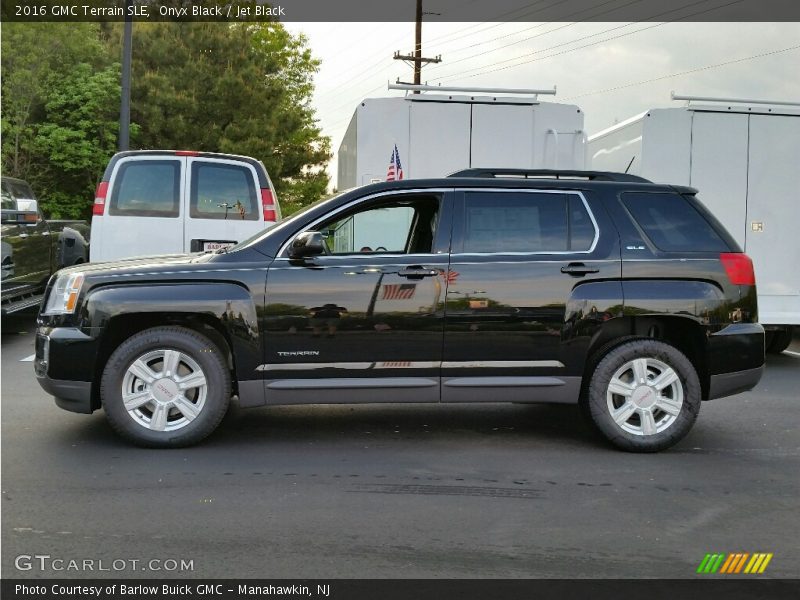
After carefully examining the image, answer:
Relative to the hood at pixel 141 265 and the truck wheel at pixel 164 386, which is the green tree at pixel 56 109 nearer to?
the hood at pixel 141 265

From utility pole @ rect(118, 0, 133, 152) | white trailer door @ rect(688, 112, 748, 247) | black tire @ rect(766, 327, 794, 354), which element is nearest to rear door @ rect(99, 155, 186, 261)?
white trailer door @ rect(688, 112, 748, 247)

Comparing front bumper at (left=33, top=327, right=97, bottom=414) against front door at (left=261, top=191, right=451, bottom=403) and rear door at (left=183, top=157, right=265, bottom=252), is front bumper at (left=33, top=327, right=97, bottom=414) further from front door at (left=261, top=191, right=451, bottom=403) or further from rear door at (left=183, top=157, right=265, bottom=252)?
rear door at (left=183, top=157, right=265, bottom=252)

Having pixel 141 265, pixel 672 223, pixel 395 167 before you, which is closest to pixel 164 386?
pixel 141 265

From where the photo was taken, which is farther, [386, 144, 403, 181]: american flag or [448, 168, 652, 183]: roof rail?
[386, 144, 403, 181]: american flag

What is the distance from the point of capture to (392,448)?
656 cm

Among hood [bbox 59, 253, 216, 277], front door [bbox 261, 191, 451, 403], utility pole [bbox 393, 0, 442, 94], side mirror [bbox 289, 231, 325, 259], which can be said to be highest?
utility pole [bbox 393, 0, 442, 94]

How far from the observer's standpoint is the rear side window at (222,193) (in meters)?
10.5

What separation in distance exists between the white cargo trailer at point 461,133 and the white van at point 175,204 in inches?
63.4

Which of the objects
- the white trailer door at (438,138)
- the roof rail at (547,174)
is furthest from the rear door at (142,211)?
the roof rail at (547,174)

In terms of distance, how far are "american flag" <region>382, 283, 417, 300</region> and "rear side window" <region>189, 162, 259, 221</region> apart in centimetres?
455

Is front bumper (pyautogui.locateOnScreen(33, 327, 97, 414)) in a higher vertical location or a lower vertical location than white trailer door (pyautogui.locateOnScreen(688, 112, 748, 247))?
lower

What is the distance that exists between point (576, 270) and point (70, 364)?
3.37m

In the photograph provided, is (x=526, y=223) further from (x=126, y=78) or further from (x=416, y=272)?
(x=126, y=78)

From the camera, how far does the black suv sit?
20.5 ft
